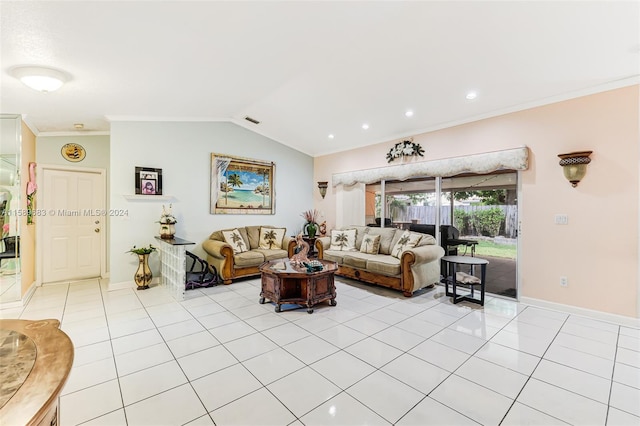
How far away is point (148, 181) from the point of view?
4777mm

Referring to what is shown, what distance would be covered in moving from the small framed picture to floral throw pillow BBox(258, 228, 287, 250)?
2014 mm

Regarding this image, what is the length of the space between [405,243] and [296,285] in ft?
6.44

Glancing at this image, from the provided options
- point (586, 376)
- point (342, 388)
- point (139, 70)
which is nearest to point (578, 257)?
point (586, 376)

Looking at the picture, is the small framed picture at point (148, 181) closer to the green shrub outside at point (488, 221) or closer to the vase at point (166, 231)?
the vase at point (166, 231)

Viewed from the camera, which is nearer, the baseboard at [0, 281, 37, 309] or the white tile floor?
the white tile floor

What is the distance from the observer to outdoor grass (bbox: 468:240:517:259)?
4168 mm

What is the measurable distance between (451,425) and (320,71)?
3.75 metres

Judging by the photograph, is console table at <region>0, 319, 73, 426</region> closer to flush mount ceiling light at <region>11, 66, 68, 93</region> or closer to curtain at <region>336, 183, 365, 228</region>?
flush mount ceiling light at <region>11, 66, 68, 93</region>

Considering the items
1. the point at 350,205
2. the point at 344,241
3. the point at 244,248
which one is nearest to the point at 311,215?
the point at 350,205

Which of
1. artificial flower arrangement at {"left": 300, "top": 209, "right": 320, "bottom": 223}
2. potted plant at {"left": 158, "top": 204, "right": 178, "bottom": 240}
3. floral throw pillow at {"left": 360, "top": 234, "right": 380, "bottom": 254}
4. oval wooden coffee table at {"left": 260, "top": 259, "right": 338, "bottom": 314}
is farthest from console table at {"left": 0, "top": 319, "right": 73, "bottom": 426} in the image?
artificial flower arrangement at {"left": 300, "top": 209, "right": 320, "bottom": 223}

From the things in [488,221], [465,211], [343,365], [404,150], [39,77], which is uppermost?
[39,77]

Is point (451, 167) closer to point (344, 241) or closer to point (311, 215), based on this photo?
point (344, 241)

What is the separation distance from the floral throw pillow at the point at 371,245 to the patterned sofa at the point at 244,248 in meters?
1.39

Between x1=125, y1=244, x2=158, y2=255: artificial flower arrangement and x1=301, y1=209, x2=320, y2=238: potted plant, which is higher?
x1=301, y1=209, x2=320, y2=238: potted plant
